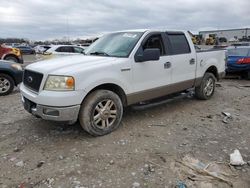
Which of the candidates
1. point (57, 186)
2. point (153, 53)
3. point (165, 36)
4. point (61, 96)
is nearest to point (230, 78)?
point (165, 36)

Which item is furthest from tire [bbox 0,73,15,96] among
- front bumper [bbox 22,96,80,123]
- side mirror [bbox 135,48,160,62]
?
side mirror [bbox 135,48,160,62]

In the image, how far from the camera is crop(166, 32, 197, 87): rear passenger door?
18.9 ft

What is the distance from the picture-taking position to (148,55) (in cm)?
486

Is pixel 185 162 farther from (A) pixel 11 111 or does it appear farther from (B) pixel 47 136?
(A) pixel 11 111

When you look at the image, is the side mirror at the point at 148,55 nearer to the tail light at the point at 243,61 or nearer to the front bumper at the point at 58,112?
the front bumper at the point at 58,112

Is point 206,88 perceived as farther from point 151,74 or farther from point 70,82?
point 70,82

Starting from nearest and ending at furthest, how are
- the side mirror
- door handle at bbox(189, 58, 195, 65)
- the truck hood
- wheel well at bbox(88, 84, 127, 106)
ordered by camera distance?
the truck hood
wheel well at bbox(88, 84, 127, 106)
the side mirror
door handle at bbox(189, 58, 195, 65)

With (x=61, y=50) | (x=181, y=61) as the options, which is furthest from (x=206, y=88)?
(x=61, y=50)

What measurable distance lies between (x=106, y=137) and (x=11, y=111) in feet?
9.55

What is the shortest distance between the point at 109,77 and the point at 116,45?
1.05m

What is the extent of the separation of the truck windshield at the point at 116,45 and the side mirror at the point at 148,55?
0.22 meters

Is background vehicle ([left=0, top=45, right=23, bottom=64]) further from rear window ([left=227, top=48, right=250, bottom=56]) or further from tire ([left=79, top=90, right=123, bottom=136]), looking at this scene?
tire ([left=79, top=90, right=123, bottom=136])

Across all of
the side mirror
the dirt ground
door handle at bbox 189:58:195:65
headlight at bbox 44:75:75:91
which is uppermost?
the side mirror

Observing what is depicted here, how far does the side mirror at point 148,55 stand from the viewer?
4844 millimetres
